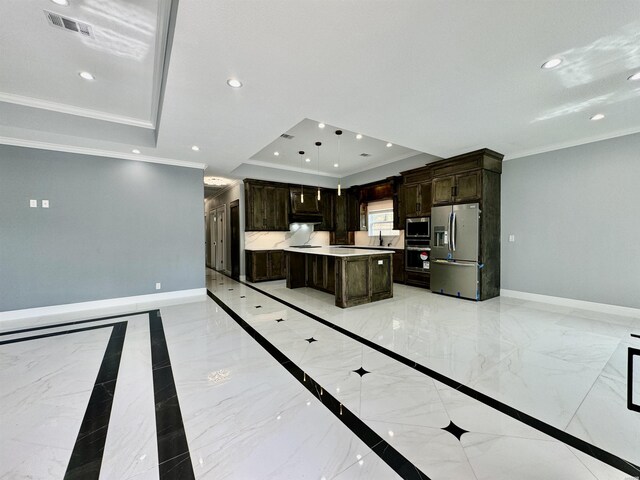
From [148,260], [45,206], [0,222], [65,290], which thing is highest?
[45,206]

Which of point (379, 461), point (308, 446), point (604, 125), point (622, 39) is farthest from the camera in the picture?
point (604, 125)

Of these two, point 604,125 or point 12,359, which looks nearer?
point 12,359

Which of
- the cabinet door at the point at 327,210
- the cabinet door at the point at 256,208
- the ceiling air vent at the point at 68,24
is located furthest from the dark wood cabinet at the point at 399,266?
the ceiling air vent at the point at 68,24

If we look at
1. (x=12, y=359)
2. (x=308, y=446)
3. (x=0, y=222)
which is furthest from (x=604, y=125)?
(x=0, y=222)

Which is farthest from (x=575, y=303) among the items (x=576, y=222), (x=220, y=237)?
(x=220, y=237)

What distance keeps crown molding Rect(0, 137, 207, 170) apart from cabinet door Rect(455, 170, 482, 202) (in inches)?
207

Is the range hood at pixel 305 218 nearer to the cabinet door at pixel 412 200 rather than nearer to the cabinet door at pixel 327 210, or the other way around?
the cabinet door at pixel 327 210

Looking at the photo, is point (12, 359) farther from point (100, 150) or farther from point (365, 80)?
point (365, 80)

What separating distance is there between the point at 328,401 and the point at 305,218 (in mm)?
5844

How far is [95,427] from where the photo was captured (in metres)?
1.69

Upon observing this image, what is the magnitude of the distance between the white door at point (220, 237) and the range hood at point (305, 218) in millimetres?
2718

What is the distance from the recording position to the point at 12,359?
2.64 metres

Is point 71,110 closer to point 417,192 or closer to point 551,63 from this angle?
point 551,63

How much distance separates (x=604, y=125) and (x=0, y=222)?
29.6 ft
